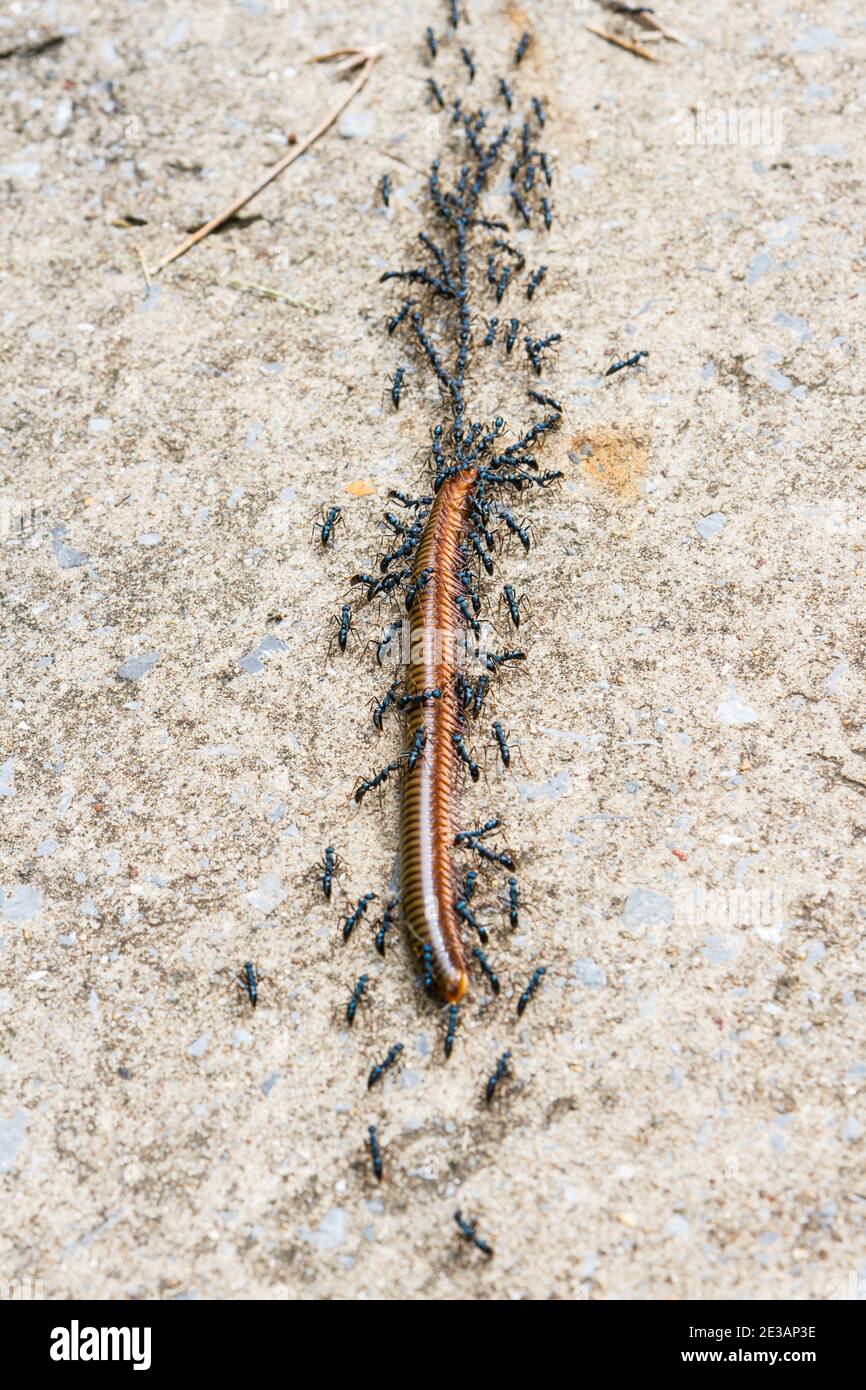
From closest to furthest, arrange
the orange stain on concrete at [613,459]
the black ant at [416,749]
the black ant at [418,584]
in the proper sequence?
1. the black ant at [416,749]
2. the black ant at [418,584]
3. the orange stain on concrete at [613,459]

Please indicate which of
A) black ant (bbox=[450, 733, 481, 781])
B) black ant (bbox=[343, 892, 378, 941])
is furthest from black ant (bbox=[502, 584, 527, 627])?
black ant (bbox=[343, 892, 378, 941])

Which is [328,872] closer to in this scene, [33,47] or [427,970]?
[427,970]

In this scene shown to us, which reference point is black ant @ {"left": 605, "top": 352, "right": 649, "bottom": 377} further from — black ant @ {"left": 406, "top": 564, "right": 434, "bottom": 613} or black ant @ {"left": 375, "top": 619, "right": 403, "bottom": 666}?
black ant @ {"left": 375, "top": 619, "right": 403, "bottom": 666}

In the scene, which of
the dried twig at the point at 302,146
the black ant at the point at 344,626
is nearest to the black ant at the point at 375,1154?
the black ant at the point at 344,626

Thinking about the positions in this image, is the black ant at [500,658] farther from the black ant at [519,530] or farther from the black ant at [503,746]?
the black ant at [519,530]

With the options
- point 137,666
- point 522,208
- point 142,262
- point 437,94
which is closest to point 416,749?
point 137,666
